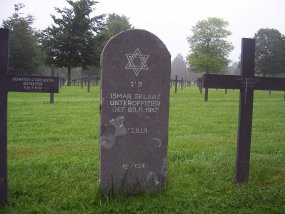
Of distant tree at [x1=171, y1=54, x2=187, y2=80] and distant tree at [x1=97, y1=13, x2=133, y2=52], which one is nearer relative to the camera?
distant tree at [x1=97, y1=13, x2=133, y2=52]

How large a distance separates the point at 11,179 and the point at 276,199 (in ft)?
13.4

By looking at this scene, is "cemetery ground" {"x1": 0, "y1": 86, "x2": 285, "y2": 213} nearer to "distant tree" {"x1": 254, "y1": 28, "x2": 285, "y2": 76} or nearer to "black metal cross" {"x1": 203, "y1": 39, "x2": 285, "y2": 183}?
"black metal cross" {"x1": 203, "y1": 39, "x2": 285, "y2": 183}

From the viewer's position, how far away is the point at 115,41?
197 inches

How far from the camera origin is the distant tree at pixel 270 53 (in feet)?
194

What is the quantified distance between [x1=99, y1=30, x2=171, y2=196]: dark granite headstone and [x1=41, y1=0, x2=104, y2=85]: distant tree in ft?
124

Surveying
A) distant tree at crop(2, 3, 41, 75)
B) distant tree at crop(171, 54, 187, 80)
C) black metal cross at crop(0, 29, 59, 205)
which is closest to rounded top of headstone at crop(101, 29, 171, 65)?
black metal cross at crop(0, 29, 59, 205)

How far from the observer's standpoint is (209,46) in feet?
168

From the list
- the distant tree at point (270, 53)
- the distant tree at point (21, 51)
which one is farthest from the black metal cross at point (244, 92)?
the distant tree at point (270, 53)

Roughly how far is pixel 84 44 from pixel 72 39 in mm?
1700

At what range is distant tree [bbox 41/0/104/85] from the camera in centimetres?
4250

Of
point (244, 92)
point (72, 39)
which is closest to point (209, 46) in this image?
point (72, 39)

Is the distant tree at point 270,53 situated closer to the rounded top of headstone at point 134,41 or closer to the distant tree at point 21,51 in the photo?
the distant tree at point 21,51

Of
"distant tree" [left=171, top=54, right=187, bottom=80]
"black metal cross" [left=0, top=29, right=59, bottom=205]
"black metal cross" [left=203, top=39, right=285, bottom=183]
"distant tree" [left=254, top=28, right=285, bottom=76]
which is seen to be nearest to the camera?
"black metal cross" [left=0, top=29, right=59, bottom=205]

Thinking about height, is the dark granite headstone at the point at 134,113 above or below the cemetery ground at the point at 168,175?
above
